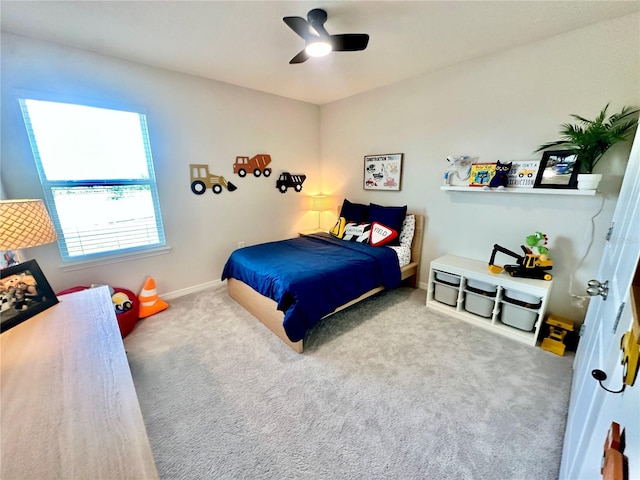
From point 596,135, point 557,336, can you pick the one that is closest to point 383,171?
point 596,135

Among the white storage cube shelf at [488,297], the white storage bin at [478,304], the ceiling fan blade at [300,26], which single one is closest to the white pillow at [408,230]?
the white storage cube shelf at [488,297]

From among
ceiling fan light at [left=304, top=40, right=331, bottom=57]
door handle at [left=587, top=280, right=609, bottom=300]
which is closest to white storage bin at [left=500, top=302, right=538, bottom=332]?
door handle at [left=587, top=280, right=609, bottom=300]

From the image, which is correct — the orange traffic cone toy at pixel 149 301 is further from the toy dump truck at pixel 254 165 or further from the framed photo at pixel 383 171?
the framed photo at pixel 383 171

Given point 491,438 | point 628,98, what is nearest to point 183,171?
point 491,438

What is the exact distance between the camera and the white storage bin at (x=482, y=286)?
94.0 inches

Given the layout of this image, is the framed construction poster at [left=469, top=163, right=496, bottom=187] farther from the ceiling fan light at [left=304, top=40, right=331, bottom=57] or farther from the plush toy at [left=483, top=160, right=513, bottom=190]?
the ceiling fan light at [left=304, top=40, right=331, bottom=57]

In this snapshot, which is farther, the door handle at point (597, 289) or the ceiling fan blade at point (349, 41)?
the ceiling fan blade at point (349, 41)

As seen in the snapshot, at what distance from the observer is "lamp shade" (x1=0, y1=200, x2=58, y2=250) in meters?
1.35

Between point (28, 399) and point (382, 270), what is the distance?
8.15 ft

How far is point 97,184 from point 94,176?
76mm

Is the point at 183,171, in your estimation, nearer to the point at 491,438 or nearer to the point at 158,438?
the point at 158,438

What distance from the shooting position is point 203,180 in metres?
3.12

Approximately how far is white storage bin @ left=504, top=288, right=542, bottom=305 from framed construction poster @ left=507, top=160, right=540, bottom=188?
37.2 inches

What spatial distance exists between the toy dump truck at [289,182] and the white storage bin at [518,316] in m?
2.99
